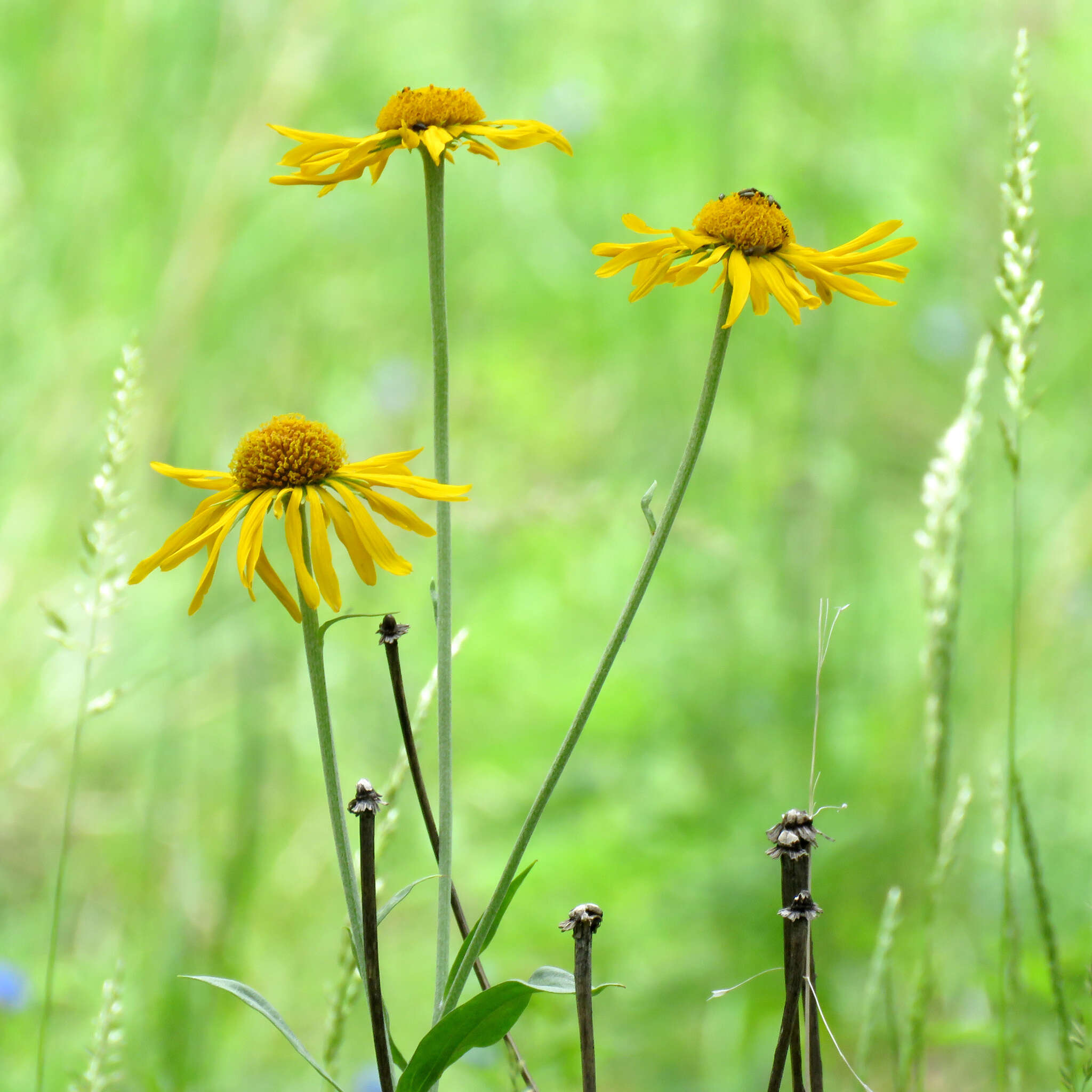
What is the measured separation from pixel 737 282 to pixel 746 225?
0.05 m

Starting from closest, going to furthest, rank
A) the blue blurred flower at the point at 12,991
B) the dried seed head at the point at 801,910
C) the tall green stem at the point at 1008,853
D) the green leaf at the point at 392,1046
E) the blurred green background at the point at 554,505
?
the dried seed head at the point at 801,910 < the green leaf at the point at 392,1046 < the tall green stem at the point at 1008,853 < the blue blurred flower at the point at 12,991 < the blurred green background at the point at 554,505

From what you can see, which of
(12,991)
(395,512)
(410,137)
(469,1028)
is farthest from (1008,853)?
(12,991)

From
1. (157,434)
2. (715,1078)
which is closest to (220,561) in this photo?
(157,434)

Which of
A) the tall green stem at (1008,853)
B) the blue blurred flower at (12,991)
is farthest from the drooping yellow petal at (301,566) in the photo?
the blue blurred flower at (12,991)

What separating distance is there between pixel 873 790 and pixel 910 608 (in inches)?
31.4

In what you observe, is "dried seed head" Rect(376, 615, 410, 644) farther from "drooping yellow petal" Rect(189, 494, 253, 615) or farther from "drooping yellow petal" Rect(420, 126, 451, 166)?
"drooping yellow petal" Rect(420, 126, 451, 166)

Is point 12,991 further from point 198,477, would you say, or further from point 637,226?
point 637,226

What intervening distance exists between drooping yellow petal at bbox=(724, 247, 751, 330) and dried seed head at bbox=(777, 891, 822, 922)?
0.31 metres

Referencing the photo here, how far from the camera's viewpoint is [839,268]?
652mm

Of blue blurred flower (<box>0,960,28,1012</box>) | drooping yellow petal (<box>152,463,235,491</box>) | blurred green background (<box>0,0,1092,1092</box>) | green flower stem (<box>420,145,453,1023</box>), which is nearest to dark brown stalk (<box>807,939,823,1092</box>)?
green flower stem (<box>420,145,453,1023</box>)

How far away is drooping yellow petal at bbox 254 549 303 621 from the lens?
2.08 ft

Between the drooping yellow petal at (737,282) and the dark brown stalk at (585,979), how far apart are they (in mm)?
334

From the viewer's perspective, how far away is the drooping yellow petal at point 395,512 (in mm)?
581

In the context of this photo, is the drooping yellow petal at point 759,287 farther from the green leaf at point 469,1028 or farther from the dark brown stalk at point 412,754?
the green leaf at point 469,1028
